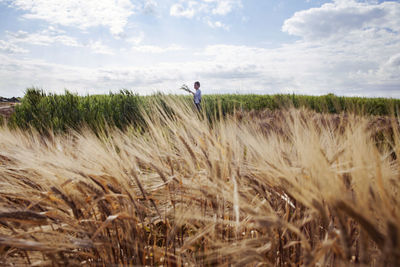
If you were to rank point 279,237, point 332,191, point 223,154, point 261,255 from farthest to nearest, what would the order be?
point 223,154, point 279,237, point 261,255, point 332,191

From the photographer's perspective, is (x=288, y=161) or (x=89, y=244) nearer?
(x=89, y=244)

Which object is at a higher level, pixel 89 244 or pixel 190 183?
pixel 190 183

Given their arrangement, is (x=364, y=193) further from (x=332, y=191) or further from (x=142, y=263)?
(x=142, y=263)

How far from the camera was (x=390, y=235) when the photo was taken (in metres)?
0.52

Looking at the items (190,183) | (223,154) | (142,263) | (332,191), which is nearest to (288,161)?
(223,154)

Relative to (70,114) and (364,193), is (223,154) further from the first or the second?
(70,114)

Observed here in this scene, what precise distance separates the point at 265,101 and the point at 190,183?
44.5 feet

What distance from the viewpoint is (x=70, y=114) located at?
258 inches

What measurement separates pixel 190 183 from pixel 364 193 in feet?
2.16

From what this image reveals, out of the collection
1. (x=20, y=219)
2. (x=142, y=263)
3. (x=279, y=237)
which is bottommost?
(x=142, y=263)

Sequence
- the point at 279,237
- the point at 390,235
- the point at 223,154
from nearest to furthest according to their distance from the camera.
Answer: the point at 390,235, the point at 279,237, the point at 223,154

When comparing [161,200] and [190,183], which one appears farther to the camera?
[161,200]

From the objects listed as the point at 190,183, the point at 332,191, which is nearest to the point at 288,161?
the point at 190,183

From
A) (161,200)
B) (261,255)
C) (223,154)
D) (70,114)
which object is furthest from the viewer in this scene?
(70,114)
